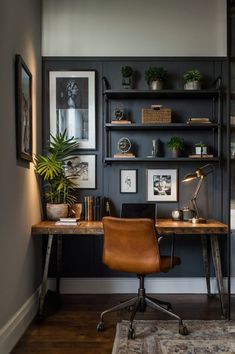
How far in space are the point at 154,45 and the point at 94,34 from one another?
0.62 m

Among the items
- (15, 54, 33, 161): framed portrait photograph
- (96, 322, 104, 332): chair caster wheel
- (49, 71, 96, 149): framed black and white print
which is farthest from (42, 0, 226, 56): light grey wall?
(96, 322, 104, 332): chair caster wheel

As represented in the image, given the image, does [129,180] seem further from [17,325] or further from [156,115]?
[17,325]

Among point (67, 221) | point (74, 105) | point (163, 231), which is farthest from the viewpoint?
point (74, 105)

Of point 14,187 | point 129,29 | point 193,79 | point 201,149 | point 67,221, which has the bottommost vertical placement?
point 67,221

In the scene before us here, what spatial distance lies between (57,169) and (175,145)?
1153mm

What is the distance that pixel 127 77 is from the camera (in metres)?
3.83

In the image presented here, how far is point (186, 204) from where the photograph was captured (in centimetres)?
395

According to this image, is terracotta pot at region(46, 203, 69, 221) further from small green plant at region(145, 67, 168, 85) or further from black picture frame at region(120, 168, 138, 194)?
small green plant at region(145, 67, 168, 85)

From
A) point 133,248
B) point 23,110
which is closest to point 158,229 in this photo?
point 133,248

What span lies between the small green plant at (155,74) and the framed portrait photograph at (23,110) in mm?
1138

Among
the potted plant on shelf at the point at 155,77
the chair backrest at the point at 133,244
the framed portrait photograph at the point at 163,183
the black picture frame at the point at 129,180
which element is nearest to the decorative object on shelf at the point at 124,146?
the black picture frame at the point at 129,180

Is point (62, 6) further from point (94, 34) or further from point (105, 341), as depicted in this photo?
point (105, 341)

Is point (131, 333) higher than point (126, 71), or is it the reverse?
point (126, 71)

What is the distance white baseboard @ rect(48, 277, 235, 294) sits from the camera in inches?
155
